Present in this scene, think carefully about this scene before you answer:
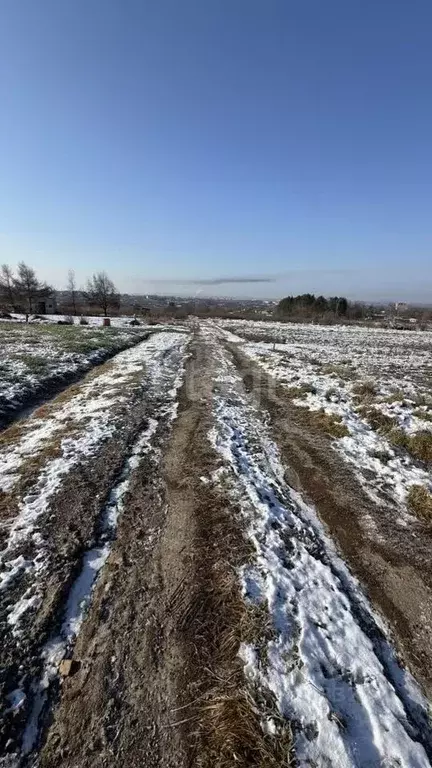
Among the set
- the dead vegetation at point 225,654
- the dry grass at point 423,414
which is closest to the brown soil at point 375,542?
the dead vegetation at point 225,654

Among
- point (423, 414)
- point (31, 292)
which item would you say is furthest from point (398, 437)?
point (31, 292)

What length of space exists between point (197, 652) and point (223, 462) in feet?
13.2

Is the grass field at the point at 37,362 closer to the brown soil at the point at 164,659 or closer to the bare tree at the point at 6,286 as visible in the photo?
the brown soil at the point at 164,659

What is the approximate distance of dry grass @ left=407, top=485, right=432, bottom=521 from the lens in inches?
227

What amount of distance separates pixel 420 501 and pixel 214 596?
4.20 meters

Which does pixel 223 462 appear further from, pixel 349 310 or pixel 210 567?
pixel 349 310

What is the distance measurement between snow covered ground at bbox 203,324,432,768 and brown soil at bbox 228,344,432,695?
22 centimetres

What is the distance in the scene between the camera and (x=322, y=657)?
131 inches

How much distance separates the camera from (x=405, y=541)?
515cm

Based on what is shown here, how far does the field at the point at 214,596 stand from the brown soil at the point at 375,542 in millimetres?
28

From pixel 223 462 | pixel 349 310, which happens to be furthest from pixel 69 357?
pixel 349 310

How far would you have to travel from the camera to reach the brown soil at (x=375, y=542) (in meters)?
3.73

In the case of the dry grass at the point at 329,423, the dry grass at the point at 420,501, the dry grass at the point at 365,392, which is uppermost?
the dry grass at the point at 365,392

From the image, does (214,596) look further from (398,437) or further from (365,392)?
(365,392)
